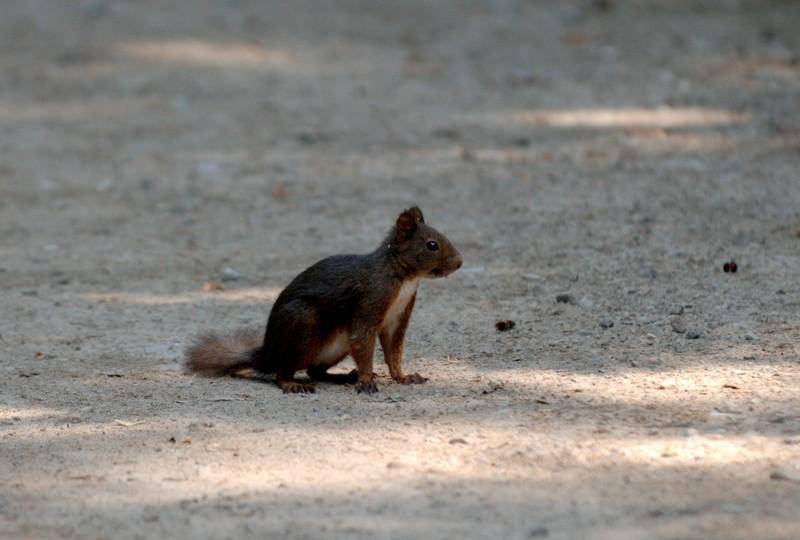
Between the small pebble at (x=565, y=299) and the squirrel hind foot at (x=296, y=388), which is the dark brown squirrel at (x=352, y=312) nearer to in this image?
the squirrel hind foot at (x=296, y=388)

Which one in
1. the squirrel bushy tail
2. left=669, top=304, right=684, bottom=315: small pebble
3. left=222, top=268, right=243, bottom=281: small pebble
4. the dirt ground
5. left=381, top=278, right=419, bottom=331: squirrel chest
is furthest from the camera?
left=222, top=268, right=243, bottom=281: small pebble

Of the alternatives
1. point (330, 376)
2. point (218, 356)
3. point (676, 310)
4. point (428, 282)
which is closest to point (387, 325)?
point (330, 376)

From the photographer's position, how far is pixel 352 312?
17.6ft

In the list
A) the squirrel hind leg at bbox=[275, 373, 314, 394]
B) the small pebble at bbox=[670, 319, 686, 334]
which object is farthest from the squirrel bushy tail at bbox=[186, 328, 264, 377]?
the small pebble at bbox=[670, 319, 686, 334]

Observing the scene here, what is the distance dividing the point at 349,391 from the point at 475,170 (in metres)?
3.84

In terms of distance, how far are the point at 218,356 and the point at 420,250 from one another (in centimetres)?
96

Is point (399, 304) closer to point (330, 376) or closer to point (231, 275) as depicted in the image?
point (330, 376)

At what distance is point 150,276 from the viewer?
7.27m

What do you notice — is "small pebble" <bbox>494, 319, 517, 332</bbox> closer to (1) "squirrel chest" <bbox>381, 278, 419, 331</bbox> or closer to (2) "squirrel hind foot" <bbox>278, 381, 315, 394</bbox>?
(1) "squirrel chest" <bbox>381, 278, 419, 331</bbox>

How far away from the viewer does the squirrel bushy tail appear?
554 centimetres

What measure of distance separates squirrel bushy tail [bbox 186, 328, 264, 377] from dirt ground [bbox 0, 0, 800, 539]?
10 centimetres

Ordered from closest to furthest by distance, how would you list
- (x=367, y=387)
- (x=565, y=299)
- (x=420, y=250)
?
1. (x=367, y=387)
2. (x=420, y=250)
3. (x=565, y=299)

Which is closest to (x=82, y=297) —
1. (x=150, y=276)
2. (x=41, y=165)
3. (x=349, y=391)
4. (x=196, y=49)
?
(x=150, y=276)

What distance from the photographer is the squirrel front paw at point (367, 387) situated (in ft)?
17.3
